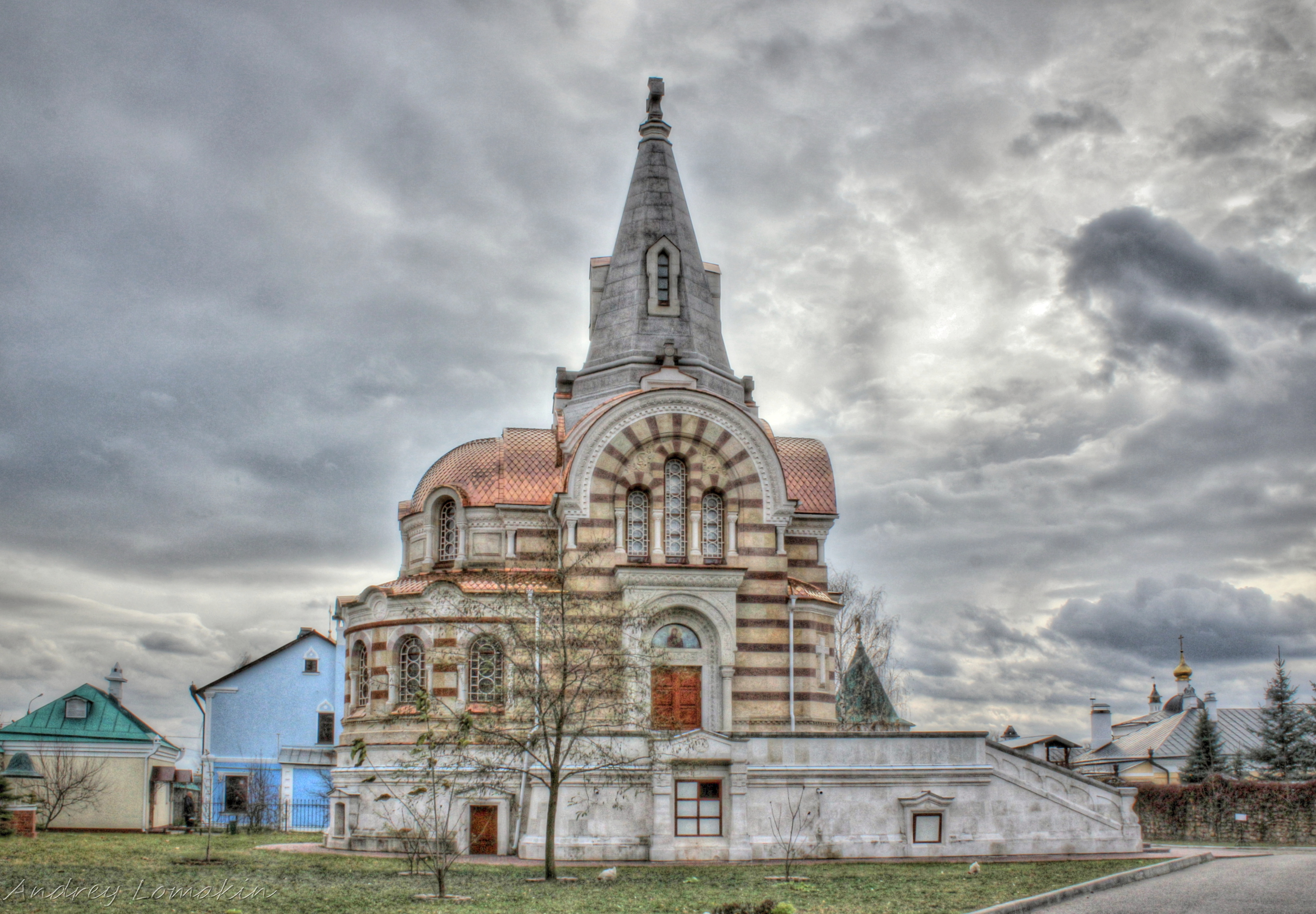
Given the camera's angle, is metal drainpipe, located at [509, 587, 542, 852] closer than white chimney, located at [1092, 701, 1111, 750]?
Yes

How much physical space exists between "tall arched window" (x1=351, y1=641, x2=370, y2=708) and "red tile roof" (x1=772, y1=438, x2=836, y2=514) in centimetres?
1230

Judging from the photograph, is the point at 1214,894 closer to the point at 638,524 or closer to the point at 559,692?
the point at 559,692

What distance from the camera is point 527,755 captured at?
2636 cm

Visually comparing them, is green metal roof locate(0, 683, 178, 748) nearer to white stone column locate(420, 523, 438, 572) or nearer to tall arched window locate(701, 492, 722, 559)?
white stone column locate(420, 523, 438, 572)

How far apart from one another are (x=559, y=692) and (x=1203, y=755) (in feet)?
120

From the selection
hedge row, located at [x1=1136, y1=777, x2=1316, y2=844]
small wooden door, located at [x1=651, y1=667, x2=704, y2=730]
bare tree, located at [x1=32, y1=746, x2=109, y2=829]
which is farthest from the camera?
hedge row, located at [x1=1136, y1=777, x2=1316, y2=844]

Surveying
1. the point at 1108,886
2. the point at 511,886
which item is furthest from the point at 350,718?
the point at 1108,886

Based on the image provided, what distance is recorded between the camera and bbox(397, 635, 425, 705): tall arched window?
30.9 m

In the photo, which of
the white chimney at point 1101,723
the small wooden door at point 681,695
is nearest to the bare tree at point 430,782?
Result: the small wooden door at point 681,695

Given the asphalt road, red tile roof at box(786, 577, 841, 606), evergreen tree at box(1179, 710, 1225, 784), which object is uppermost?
red tile roof at box(786, 577, 841, 606)

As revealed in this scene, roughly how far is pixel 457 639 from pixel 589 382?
30.8 feet

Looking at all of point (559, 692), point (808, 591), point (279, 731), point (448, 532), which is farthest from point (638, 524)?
point (279, 731)

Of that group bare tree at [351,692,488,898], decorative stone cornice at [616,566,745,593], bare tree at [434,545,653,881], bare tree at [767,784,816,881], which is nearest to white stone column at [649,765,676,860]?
bare tree at [434,545,653,881]

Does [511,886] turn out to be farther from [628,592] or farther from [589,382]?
[589,382]
